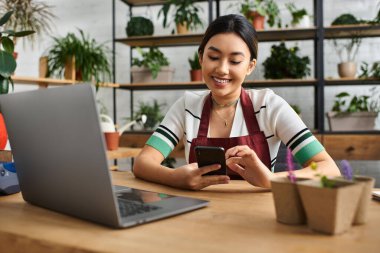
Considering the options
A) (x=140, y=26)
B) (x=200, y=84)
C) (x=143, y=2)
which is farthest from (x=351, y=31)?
(x=143, y=2)

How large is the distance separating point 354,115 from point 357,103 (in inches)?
5.4

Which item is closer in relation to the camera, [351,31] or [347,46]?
[351,31]

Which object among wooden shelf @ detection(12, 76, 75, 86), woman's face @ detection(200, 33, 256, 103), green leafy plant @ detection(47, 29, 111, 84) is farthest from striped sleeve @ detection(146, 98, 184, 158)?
green leafy plant @ detection(47, 29, 111, 84)

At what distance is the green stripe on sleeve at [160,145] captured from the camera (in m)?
1.48

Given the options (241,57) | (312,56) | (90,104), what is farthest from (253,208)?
(312,56)

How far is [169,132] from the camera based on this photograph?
1.54 meters

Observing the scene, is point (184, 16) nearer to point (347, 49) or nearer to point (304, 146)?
point (347, 49)

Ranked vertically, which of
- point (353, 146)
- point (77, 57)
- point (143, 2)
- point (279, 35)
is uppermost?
point (143, 2)

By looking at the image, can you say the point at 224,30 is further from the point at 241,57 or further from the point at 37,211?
the point at 37,211

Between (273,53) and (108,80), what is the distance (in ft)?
5.47

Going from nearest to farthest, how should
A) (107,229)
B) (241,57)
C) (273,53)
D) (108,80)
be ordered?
(107,229) < (241,57) < (273,53) < (108,80)

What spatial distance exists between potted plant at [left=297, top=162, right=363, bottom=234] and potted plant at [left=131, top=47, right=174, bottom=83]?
314 cm

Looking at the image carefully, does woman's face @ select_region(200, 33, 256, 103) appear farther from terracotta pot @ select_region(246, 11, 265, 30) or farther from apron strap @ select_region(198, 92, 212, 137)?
terracotta pot @ select_region(246, 11, 265, 30)

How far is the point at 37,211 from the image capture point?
88cm
